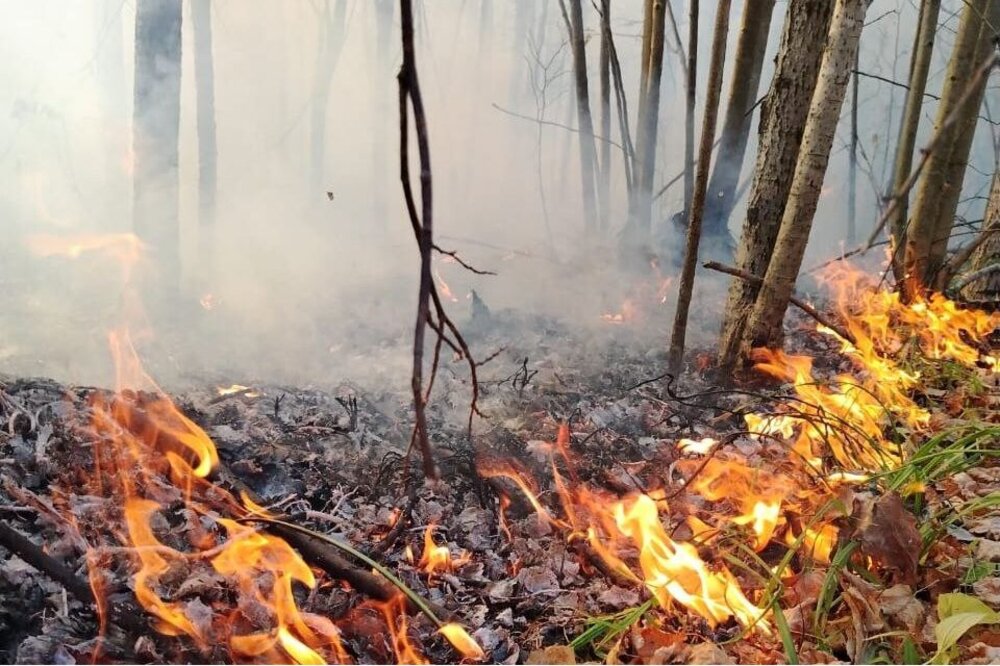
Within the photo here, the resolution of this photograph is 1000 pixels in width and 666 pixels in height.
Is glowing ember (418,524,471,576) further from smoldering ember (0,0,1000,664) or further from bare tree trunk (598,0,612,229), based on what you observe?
bare tree trunk (598,0,612,229)

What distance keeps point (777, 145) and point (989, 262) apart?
8.52 feet

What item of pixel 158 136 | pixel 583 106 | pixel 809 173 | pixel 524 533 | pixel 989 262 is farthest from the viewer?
pixel 583 106

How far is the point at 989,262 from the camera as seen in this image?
225 inches

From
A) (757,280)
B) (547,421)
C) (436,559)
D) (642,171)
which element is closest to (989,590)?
(436,559)

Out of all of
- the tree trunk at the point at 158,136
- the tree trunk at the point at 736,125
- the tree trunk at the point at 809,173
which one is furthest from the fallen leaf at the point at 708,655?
the tree trunk at the point at 158,136

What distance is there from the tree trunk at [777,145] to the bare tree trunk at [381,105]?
13329 millimetres

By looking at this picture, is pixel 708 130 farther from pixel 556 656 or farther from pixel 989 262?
pixel 556 656

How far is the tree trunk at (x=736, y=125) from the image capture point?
583 cm

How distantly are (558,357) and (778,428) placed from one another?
8.79 ft

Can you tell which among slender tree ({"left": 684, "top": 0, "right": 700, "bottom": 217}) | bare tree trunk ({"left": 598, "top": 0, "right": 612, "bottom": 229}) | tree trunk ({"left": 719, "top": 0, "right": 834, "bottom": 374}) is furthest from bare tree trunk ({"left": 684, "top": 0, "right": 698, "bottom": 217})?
tree trunk ({"left": 719, "top": 0, "right": 834, "bottom": 374})

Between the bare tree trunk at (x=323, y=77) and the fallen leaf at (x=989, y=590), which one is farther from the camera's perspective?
the bare tree trunk at (x=323, y=77)

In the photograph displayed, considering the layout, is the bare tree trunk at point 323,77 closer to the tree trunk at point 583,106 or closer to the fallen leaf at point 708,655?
the tree trunk at point 583,106

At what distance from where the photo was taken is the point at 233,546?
2377 mm

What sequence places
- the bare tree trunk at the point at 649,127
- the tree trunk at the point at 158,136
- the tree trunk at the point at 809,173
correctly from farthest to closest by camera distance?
1. the tree trunk at the point at 158,136
2. the bare tree trunk at the point at 649,127
3. the tree trunk at the point at 809,173
